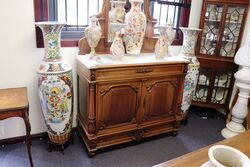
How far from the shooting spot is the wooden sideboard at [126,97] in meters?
1.99

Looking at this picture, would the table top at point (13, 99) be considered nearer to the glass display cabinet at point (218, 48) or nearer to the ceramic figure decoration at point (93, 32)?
the ceramic figure decoration at point (93, 32)

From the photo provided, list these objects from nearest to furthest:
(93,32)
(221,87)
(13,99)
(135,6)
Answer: (13,99) < (93,32) < (135,6) < (221,87)

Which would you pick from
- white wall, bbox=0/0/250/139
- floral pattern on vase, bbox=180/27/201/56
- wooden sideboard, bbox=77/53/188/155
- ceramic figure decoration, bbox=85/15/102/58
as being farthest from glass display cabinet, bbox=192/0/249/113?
white wall, bbox=0/0/250/139

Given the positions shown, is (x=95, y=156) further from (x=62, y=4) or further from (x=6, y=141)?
(x=62, y=4)

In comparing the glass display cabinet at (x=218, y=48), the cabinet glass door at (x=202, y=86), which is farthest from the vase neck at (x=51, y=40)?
the cabinet glass door at (x=202, y=86)

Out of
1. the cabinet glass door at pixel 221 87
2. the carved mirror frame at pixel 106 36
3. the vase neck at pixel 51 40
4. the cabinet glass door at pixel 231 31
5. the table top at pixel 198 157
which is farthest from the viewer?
the cabinet glass door at pixel 221 87

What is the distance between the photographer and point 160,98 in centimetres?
237

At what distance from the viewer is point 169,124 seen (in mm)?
2562

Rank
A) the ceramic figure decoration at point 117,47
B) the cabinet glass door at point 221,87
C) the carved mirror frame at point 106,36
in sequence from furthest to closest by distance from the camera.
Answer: the cabinet glass door at point 221,87, the carved mirror frame at point 106,36, the ceramic figure decoration at point 117,47

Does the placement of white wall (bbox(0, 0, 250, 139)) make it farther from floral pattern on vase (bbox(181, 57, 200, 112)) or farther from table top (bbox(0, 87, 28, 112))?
floral pattern on vase (bbox(181, 57, 200, 112))

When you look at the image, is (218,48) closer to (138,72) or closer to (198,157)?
(138,72)

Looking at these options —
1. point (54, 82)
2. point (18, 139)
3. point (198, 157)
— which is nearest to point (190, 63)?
point (54, 82)

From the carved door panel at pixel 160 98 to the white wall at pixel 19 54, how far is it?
87 centimetres

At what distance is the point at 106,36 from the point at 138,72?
1.80ft
